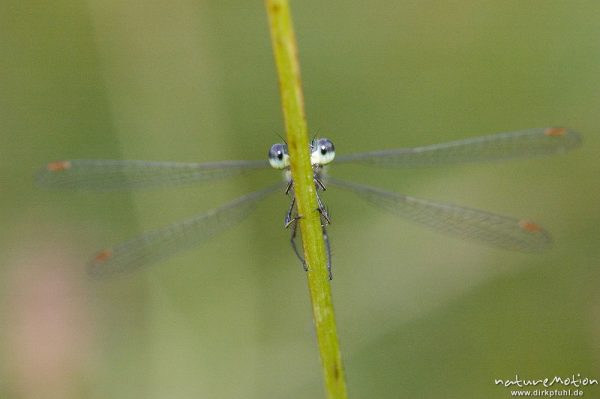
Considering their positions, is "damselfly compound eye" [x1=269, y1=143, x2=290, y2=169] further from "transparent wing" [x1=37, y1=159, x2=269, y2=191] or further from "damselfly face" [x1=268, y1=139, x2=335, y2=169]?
"transparent wing" [x1=37, y1=159, x2=269, y2=191]

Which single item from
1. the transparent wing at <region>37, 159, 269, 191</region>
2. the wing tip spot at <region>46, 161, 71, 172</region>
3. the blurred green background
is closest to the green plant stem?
the transparent wing at <region>37, 159, 269, 191</region>

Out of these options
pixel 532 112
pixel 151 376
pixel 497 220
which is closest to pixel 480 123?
pixel 532 112

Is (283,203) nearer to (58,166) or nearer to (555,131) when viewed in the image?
(58,166)

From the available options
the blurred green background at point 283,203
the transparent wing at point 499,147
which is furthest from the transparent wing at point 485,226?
the blurred green background at point 283,203

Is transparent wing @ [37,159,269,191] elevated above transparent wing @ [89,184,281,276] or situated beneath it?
elevated above

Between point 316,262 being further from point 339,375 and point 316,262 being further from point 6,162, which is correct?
point 6,162

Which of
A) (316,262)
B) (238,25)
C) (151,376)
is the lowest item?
(151,376)
